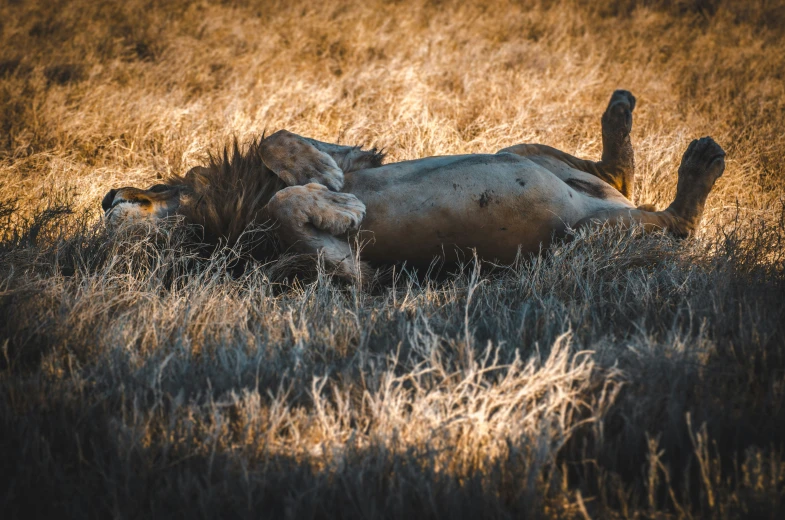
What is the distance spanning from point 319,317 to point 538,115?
3.41 meters

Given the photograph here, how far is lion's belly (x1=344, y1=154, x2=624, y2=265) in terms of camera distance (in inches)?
120

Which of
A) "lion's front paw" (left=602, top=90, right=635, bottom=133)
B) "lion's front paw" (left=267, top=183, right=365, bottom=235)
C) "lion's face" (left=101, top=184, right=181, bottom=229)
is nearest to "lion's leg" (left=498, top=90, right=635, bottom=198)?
"lion's front paw" (left=602, top=90, right=635, bottom=133)

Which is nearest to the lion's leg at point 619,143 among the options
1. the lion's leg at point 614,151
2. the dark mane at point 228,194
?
the lion's leg at point 614,151

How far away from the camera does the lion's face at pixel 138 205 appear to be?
3043mm

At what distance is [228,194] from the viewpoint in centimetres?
308

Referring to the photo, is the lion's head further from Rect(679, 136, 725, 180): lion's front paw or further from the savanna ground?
Rect(679, 136, 725, 180): lion's front paw

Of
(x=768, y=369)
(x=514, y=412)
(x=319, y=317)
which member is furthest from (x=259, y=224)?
(x=768, y=369)

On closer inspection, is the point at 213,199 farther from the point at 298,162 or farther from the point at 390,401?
the point at 390,401

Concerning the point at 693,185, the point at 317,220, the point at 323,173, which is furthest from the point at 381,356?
the point at 693,185

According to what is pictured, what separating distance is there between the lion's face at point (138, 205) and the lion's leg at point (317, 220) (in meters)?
0.58

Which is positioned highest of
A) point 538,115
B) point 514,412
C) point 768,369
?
point 538,115

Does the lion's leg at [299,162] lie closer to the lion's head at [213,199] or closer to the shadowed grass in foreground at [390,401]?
the lion's head at [213,199]

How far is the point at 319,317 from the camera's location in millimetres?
2496

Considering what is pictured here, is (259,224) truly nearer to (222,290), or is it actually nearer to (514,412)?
(222,290)
